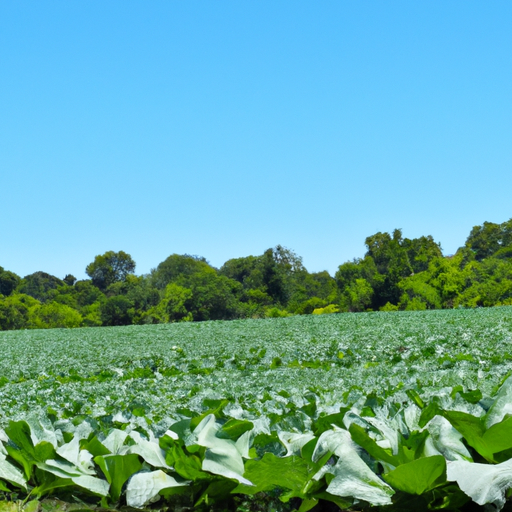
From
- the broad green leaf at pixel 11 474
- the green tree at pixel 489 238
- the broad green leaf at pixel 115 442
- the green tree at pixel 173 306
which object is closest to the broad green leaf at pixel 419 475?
the broad green leaf at pixel 115 442

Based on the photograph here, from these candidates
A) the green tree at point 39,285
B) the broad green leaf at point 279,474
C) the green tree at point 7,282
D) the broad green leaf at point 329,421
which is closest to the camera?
the broad green leaf at point 279,474

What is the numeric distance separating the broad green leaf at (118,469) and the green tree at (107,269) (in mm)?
88871

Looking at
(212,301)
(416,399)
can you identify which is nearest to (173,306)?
(212,301)

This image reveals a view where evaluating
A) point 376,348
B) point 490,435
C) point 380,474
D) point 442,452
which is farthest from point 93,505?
point 376,348

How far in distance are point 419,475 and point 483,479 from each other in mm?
282


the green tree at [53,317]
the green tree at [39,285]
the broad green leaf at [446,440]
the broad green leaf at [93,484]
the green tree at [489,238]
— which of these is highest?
the green tree at [489,238]

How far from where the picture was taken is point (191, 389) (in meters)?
6.69

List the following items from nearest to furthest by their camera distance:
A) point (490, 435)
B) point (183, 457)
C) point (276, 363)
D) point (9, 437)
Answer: point (490, 435) < point (183, 457) < point (9, 437) < point (276, 363)

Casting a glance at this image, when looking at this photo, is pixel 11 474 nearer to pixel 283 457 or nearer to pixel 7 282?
pixel 283 457

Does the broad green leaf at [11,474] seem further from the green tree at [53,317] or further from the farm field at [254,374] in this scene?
the green tree at [53,317]

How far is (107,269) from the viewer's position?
90.1 meters

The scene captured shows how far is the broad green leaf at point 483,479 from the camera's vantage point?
8.48 ft

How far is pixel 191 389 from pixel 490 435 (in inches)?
169

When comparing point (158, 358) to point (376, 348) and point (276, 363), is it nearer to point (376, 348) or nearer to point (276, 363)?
point (276, 363)
